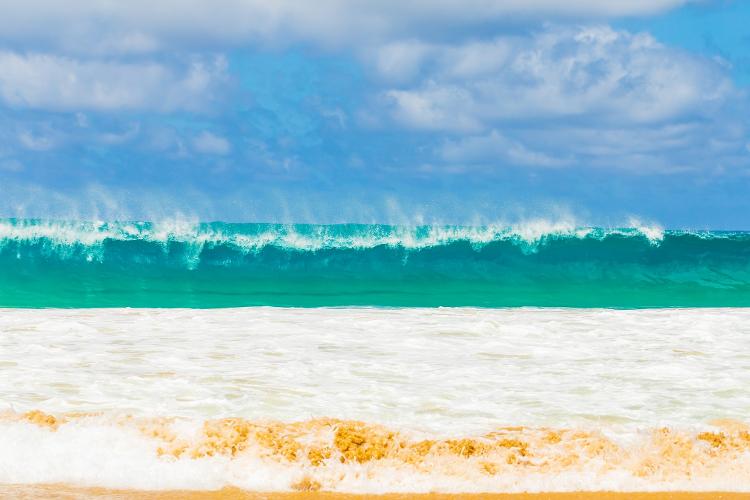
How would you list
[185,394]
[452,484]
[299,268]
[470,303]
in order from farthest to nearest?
[299,268] < [470,303] < [185,394] < [452,484]

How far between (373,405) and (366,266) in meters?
20.8

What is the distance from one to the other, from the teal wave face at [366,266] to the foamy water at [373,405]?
1070 centimetres

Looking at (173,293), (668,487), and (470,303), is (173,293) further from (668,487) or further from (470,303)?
(668,487)

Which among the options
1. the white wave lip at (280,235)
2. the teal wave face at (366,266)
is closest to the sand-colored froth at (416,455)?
the teal wave face at (366,266)

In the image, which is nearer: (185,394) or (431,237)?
(185,394)

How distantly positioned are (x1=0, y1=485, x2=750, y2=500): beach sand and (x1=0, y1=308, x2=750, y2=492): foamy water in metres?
0.08

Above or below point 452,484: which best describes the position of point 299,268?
above

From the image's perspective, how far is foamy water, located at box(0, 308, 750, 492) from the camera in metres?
4.01

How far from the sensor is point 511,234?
28922 mm

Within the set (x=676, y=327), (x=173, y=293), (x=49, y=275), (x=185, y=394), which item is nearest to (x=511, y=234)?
(x=173, y=293)

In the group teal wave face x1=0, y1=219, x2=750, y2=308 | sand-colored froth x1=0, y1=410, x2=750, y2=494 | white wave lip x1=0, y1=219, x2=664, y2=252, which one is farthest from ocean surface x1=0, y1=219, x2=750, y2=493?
white wave lip x1=0, y1=219, x2=664, y2=252

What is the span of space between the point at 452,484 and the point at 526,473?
1.21ft

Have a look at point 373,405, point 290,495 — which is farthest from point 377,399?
point 290,495

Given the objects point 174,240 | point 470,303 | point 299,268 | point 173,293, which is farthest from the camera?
point 174,240
